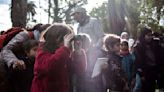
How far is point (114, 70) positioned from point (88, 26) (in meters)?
2.13

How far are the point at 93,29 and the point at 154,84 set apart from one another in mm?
1554

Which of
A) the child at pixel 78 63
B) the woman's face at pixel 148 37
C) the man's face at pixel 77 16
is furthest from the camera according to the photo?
the man's face at pixel 77 16

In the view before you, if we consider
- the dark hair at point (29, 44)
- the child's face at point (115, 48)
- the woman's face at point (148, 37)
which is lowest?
the child's face at point (115, 48)

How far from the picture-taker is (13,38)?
235 inches

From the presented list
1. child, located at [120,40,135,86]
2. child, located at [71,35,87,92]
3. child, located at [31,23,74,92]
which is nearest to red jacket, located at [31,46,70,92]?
child, located at [31,23,74,92]

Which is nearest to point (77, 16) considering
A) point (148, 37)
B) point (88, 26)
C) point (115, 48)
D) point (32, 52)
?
point (88, 26)

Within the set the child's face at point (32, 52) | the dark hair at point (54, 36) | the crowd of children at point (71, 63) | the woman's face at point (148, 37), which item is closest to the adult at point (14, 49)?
the crowd of children at point (71, 63)

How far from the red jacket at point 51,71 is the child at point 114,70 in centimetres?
121

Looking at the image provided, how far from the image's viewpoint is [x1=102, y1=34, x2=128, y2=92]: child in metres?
6.52

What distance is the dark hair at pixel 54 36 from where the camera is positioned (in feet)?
17.8

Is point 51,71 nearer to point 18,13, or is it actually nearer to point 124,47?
point 124,47

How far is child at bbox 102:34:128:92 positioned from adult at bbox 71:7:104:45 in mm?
1724

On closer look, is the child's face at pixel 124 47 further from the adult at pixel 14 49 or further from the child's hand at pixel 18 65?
the child's hand at pixel 18 65

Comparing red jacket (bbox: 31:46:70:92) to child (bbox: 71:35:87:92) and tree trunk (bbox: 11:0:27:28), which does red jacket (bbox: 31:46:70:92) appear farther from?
tree trunk (bbox: 11:0:27:28)
